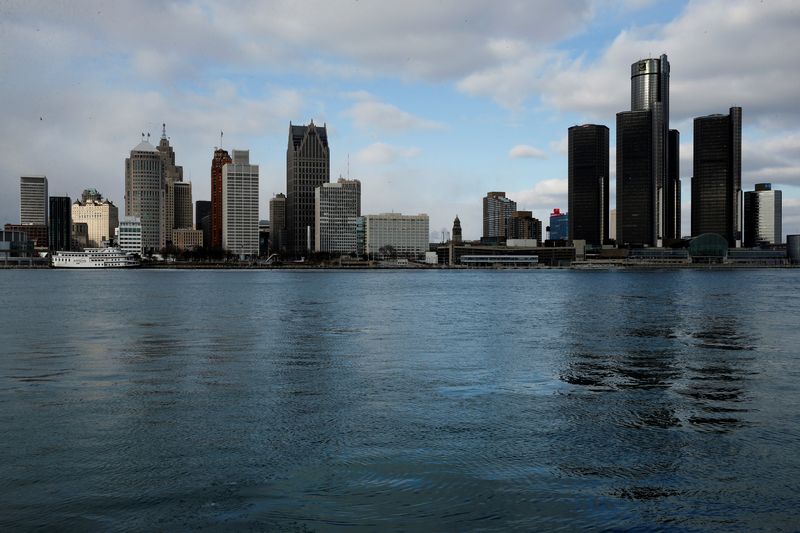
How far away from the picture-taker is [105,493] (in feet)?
47.6

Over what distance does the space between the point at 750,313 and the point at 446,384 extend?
47.6m

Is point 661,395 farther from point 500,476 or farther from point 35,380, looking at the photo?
point 35,380

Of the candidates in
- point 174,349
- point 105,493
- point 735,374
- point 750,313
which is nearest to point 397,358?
point 174,349

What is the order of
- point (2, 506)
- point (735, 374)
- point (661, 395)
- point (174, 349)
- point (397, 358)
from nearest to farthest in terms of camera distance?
1. point (2, 506)
2. point (661, 395)
3. point (735, 374)
4. point (397, 358)
5. point (174, 349)

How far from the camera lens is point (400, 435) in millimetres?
18688

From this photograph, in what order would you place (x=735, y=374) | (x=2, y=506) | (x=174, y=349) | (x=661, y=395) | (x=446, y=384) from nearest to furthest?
1. (x=2, y=506)
2. (x=661, y=395)
3. (x=446, y=384)
4. (x=735, y=374)
5. (x=174, y=349)

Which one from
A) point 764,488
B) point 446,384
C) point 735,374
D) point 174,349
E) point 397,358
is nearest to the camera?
point 764,488

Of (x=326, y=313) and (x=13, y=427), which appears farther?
(x=326, y=313)

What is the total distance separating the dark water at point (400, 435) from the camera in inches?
541

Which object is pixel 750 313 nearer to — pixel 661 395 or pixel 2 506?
pixel 661 395

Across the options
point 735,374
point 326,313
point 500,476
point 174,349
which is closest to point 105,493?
point 500,476

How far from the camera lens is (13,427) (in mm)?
19453

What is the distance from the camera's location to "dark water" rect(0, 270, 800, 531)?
541 inches

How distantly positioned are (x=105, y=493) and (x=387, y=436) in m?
7.30
